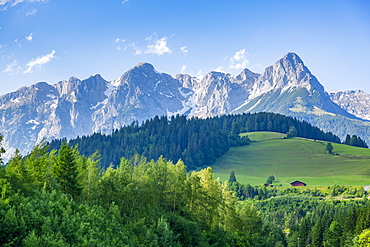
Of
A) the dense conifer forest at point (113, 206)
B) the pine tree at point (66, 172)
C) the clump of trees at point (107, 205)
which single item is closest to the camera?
the clump of trees at point (107, 205)

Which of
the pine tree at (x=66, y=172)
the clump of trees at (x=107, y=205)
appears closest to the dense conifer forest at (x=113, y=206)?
the pine tree at (x=66, y=172)

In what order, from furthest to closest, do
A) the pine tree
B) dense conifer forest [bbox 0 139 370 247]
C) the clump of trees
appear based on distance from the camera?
the pine tree, dense conifer forest [bbox 0 139 370 247], the clump of trees

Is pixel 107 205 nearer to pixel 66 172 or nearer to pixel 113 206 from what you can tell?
pixel 113 206

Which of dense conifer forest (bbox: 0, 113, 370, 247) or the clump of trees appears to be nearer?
the clump of trees

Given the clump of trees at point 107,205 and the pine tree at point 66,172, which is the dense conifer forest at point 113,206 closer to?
the pine tree at point 66,172

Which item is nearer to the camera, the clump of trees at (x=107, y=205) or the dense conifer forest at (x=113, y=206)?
the clump of trees at (x=107, y=205)

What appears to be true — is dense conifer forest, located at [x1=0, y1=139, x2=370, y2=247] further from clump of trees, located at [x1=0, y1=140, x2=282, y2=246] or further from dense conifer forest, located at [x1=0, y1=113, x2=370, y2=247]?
clump of trees, located at [x1=0, y1=140, x2=282, y2=246]

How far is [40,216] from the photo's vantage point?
46219mm

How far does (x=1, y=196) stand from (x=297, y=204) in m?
159

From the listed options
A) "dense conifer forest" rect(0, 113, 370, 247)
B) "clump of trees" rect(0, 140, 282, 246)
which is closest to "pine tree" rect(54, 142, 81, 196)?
"dense conifer forest" rect(0, 113, 370, 247)

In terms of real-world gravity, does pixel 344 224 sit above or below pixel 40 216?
below

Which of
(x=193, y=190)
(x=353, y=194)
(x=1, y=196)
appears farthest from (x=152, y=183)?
(x=353, y=194)

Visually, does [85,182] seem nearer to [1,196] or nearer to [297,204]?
[1,196]

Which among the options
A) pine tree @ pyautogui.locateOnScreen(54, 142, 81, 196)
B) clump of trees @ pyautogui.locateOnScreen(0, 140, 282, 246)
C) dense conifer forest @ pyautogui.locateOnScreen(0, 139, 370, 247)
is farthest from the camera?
pine tree @ pyautogui.locateOnScreen(54, 142, 81, 196)
